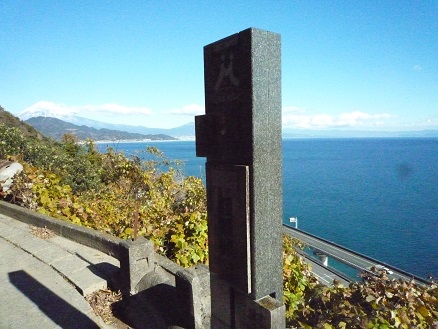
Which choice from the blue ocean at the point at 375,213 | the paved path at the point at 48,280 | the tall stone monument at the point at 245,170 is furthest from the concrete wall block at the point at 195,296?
the blue ocean at the point at 375,213

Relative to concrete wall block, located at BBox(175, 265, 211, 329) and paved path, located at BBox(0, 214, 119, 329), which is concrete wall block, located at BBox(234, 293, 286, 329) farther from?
paved path, located at BBox(0, 214, 119, 329)

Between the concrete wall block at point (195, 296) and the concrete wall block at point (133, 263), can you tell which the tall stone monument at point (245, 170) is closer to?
the concrete wall block at point (195, 296)

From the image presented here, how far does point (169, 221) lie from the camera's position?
21.3 feet

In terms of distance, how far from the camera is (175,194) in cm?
1077

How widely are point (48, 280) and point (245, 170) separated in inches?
141

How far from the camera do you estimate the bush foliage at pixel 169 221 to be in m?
3.44

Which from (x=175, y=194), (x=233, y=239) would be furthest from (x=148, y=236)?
(x=175, y=194)

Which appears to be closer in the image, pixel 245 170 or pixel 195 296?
pixel 245 170

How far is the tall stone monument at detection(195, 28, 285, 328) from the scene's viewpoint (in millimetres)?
2143

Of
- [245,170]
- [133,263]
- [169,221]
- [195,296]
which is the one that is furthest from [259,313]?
[169,221]

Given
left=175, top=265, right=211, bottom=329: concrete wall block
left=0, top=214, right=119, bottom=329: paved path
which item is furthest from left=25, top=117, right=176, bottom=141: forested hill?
left=175, top=265, right=211, bottom=329: concrete wall block

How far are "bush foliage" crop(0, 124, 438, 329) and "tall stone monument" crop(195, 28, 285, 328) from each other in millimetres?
1136

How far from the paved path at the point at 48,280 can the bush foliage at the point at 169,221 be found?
3.29 ft

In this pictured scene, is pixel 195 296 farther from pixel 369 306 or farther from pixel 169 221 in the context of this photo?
pixel 169 221
